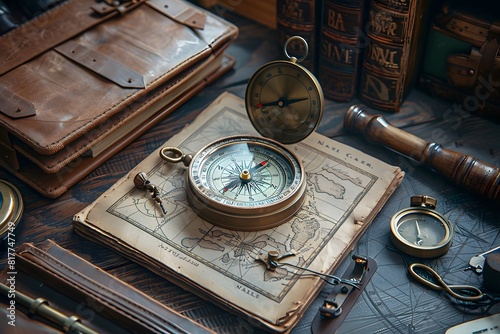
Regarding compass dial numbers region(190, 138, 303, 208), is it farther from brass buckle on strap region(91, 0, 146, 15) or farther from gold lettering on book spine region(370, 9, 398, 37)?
brass buckle on strap region(91, 0, 146, 15)

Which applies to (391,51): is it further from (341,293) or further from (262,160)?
(341,293)

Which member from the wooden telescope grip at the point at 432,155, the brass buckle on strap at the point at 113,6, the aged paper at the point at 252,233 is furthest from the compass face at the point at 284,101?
the brass buckle on strap at the point at 113,6

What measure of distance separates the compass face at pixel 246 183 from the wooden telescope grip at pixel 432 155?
30 centimetres

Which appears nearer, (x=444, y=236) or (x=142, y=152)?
(x=444, y=236)

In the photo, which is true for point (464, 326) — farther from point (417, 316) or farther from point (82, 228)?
point (82, 228)

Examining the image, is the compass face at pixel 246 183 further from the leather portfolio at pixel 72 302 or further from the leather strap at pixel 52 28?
the leather strap at pixel 52 28

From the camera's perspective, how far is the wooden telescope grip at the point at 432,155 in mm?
2012

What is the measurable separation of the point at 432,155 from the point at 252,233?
605 mm

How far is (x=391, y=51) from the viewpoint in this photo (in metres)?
2.19

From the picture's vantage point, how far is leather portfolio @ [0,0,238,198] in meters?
2.05

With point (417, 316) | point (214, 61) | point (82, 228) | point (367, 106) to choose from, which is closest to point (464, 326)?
point (417, 316)

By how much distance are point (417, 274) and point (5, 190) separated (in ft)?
3.87

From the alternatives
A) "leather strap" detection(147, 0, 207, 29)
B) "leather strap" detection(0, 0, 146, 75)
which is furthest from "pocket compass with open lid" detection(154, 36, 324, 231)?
"leather strap" detection(0, 0, 146, 75)

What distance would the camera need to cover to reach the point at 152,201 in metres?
2.04
